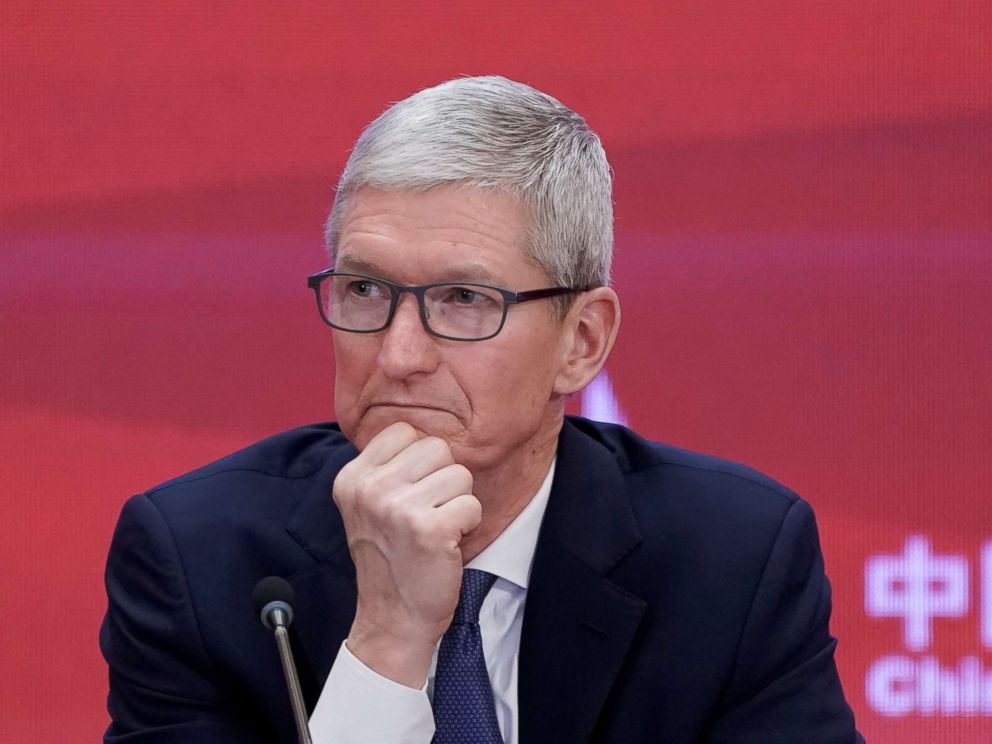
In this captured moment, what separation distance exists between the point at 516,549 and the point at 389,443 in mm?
402

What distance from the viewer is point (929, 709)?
294 centimetres

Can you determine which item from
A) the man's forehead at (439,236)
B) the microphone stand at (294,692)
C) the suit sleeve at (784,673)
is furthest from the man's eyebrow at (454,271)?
the suit sleeve at (784,673)

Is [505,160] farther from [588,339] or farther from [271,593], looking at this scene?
[271,593]

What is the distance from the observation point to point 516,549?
2.20 meters

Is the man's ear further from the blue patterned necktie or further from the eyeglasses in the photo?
the blue patterned necktie

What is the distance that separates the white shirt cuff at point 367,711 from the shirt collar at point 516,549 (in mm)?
355

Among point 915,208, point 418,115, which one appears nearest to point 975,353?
point 915,208

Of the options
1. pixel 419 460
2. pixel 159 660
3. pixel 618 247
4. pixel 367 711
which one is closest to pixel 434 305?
pixel 419 460

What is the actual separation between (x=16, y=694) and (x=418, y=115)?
163cm

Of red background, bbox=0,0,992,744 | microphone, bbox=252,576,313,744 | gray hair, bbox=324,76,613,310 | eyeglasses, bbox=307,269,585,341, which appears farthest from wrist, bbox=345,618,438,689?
red background, bbox=0,0,992,744

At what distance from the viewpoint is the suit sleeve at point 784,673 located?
6.68ft

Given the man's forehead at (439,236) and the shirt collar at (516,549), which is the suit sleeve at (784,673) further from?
the man's forehead at (439,236)

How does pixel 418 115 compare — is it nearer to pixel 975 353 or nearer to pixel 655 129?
pixel 655 129

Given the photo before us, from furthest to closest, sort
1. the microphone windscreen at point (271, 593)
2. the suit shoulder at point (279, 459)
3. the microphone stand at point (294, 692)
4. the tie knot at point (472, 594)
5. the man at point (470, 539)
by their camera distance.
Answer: the suit shoulder at point (279, 459), the tie knot at point (472, 594), the man at point (470, 539), the microphone windscreen at point (271, 593), the microphone stand at point (294, 692)
